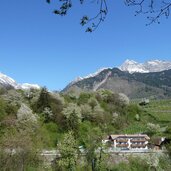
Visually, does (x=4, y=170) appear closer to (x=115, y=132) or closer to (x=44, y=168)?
(x=44, y=168)

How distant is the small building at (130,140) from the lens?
80519 millimetres

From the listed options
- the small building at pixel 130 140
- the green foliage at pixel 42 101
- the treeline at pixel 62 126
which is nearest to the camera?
the treeline at pixel 62 126

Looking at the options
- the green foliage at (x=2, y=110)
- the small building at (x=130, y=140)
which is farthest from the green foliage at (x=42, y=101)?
the small building at (x=130, y=140)

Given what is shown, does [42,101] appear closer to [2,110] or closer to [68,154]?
[2,110]

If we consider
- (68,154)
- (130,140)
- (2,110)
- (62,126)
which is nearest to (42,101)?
(62,126)

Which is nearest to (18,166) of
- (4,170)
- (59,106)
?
(4,170)

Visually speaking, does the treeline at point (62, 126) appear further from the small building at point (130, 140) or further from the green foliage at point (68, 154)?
the small building at point (130, 140)

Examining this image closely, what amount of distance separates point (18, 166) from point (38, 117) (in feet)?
66.9

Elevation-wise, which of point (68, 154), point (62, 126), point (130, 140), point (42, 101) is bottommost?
point (68, 154)

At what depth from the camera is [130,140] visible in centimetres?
8238

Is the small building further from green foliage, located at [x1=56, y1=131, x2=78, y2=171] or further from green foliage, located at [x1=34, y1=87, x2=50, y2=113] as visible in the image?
green foliage, located at [x1=56, y1=131, x2=78, y2=171]

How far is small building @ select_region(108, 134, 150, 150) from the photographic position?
80.5 metres

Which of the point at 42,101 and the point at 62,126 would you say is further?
the point at 42,101

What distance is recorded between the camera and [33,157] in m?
53.2
